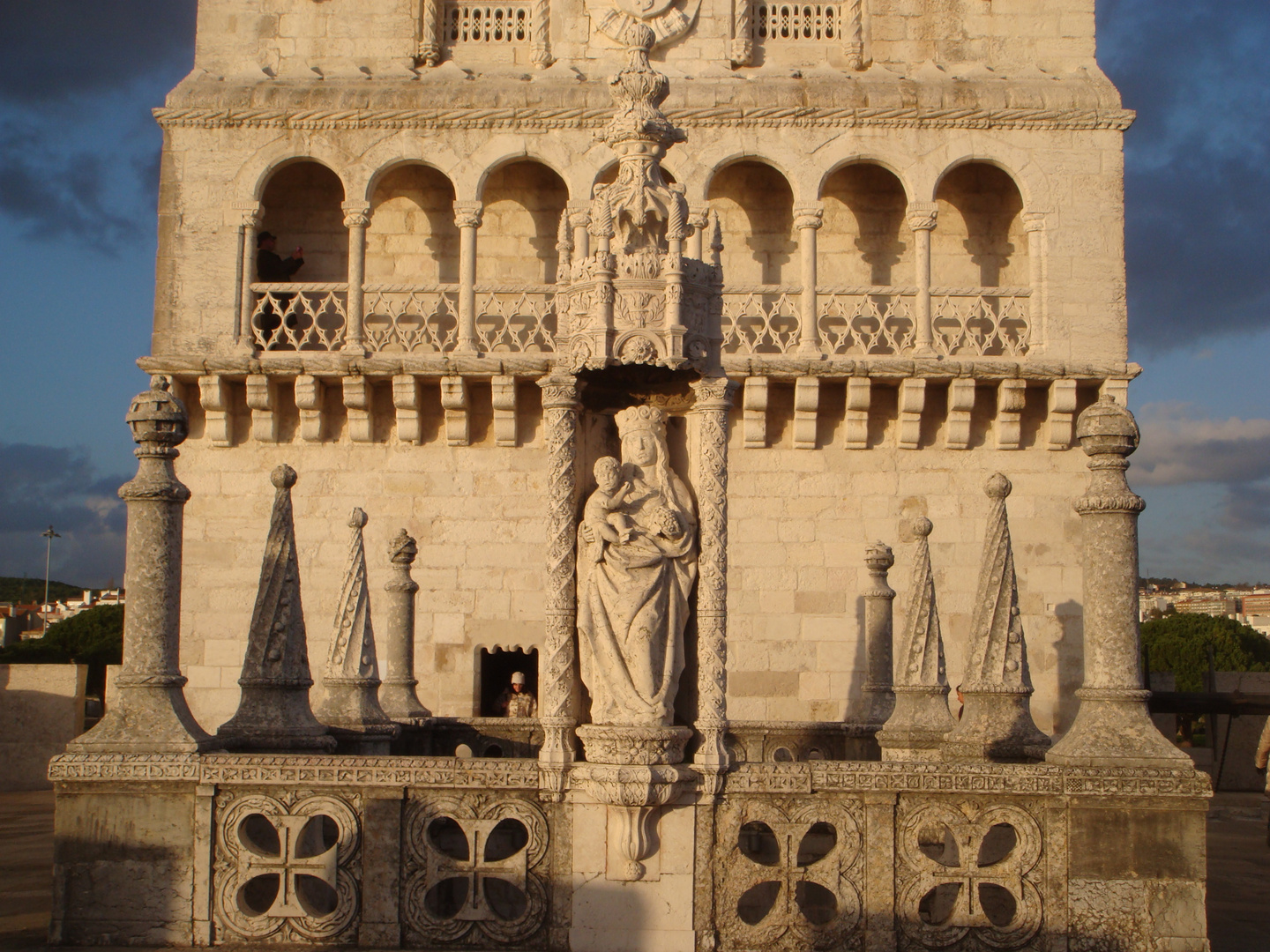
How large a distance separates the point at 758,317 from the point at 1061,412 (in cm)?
439

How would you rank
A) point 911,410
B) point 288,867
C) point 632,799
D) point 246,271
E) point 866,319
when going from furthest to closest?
point 866,319 → point 246,271 → point 911,410 → point 288,867 → point 632,799

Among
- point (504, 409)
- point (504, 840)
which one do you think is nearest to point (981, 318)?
point (504, 409)

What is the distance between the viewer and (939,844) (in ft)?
38.2

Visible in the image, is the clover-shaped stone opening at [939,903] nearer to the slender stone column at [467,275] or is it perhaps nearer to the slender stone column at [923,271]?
the slender stone column at [923,271]

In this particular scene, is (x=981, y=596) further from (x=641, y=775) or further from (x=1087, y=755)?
(x=641, y=775)

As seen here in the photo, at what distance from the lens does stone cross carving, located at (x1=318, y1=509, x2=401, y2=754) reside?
486 inches

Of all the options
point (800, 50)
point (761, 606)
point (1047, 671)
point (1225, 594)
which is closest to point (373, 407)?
point (761, 606)

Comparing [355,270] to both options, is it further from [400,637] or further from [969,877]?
[969,877]

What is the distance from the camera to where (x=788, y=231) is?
2120 centimetres

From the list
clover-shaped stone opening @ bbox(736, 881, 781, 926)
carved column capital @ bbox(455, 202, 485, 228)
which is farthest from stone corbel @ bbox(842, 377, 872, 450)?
clover-shaped stone opening @ bbox(736, 881, 781, 926)

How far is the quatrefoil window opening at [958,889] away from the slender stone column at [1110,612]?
796mm

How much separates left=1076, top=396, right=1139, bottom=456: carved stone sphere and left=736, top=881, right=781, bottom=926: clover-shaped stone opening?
3557 millimetres

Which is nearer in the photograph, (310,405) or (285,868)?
(285,868)

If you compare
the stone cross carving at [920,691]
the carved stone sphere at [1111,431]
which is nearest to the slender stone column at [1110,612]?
the carved stone sphere at [1111,431]
